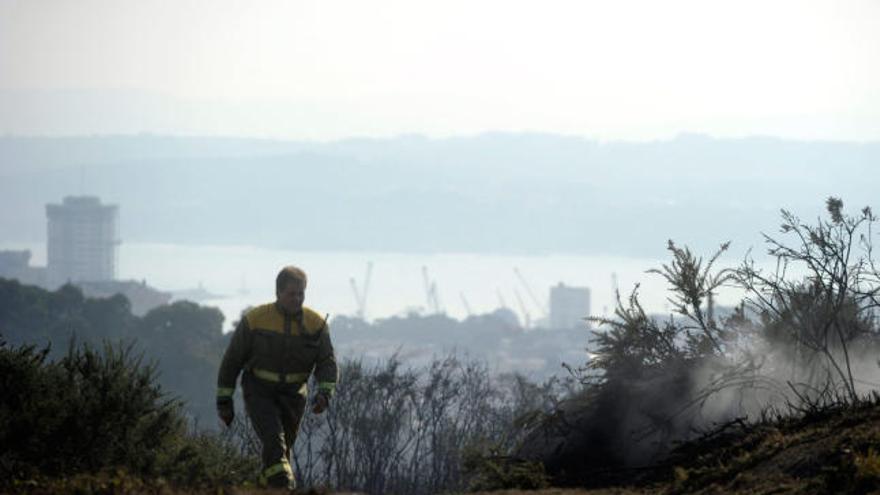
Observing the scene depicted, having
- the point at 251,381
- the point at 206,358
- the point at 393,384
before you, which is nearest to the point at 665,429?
the point at 251,381

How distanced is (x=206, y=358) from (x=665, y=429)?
8889cm

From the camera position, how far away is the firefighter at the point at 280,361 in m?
11.5

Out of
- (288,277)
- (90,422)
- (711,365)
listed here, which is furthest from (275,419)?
(711,365)

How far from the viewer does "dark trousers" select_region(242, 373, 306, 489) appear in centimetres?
1119

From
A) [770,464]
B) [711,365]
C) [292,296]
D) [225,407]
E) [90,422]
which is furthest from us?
[711,365]

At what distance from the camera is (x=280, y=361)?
11625mm

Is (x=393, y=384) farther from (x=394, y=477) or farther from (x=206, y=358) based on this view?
(x=206, y=358)

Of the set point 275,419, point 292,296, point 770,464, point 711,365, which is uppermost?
point 292,296

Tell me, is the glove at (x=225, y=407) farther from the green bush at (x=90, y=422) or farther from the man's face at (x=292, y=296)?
the man's face at (x=292, y=296)

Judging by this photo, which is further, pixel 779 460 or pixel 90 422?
pixel 90 422

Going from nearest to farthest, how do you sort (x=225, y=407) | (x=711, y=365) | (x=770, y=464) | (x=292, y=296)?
(x=770, y=464) < (x=292, y=296) < (x=225, y=407) < (x=711, y=365)

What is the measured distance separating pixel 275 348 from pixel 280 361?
11 centimetres

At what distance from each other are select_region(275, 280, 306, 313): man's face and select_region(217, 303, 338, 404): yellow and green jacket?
0.10 m

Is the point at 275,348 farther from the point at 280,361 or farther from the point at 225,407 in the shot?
the point at 225,407
